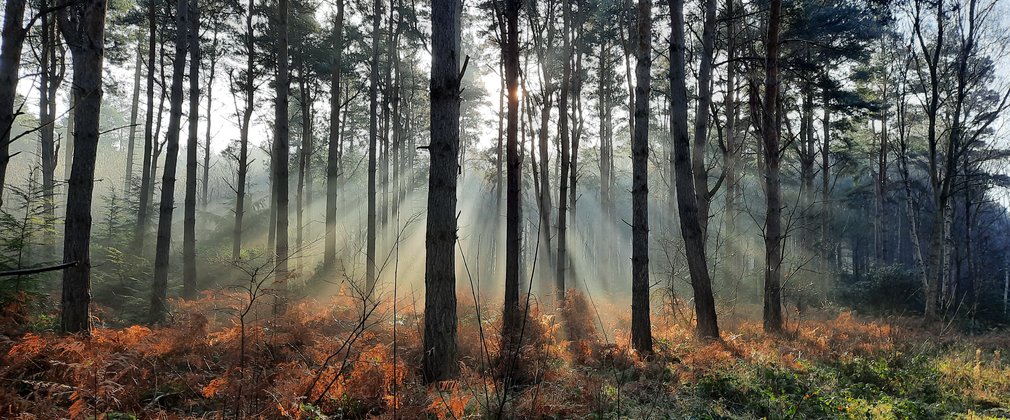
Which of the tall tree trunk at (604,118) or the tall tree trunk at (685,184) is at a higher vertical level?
the tall tree trunk at (604,118)

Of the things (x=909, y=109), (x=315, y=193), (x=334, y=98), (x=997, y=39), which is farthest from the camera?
(x=315, y=193)

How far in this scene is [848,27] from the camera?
14.5 meters

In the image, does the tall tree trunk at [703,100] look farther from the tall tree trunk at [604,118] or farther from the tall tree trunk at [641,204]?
the tall tree trunk at [604,118]


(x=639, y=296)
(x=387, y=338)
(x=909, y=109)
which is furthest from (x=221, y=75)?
(x=909, y=109)

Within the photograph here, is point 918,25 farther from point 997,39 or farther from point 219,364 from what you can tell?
point 219,364

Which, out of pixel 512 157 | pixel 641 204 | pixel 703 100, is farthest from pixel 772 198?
pixel 512 157

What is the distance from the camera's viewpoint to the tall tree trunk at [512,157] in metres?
6.95

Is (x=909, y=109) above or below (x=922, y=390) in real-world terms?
above

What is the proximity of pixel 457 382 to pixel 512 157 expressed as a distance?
3.70 meters

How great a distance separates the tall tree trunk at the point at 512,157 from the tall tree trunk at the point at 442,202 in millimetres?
1617

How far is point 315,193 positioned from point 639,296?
32.7 meters

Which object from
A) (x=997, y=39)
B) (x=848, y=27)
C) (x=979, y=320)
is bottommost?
(x=979, y=320)

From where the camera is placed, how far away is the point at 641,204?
25.3 feet

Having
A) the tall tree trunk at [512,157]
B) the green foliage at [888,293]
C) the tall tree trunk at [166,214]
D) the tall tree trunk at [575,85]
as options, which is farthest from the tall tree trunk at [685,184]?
the green foliage at [888,293]
